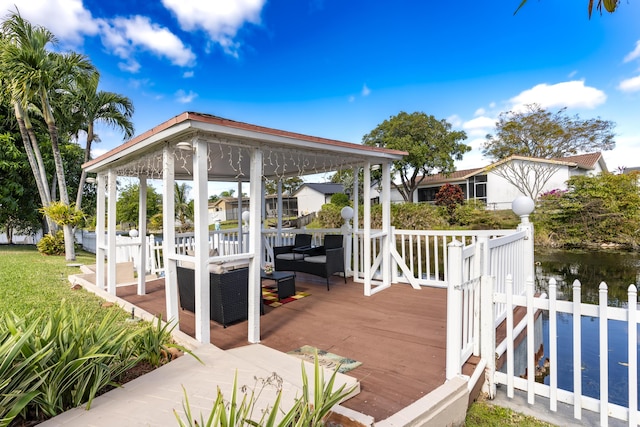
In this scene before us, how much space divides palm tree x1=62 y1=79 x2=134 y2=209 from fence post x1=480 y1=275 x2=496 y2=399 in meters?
11.7

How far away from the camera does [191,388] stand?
2.21m

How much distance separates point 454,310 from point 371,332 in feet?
4.16

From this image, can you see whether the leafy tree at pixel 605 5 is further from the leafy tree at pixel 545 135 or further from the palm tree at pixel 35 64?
the leafy tree at pixel 545 135

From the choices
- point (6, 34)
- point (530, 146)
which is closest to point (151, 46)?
point (6, 34)

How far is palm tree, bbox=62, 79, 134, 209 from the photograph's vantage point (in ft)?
34.1

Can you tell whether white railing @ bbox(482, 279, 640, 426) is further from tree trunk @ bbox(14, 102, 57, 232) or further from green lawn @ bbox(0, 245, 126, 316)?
tree trunk @ bbox(14, 102, 57, 232)

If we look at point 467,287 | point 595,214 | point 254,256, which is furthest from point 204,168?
point 595,214

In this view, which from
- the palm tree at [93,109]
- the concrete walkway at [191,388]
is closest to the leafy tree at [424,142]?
the palm tree at [93,109]

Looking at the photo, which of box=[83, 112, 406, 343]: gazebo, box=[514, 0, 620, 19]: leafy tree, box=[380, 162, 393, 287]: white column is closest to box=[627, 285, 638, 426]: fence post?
box=[514, 0, 620, 19]: leafy tree

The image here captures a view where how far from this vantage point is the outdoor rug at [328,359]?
2742mm

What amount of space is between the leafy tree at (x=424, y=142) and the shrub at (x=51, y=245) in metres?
18.9

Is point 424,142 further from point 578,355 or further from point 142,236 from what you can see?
point 578,355

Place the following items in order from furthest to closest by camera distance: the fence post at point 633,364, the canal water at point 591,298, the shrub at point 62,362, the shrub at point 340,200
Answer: the shrub at point 340,200 < the canal water at point 591,298 < the fence post at point 633,364 < the shrub at point 62,362

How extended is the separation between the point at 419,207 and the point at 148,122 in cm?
1364
